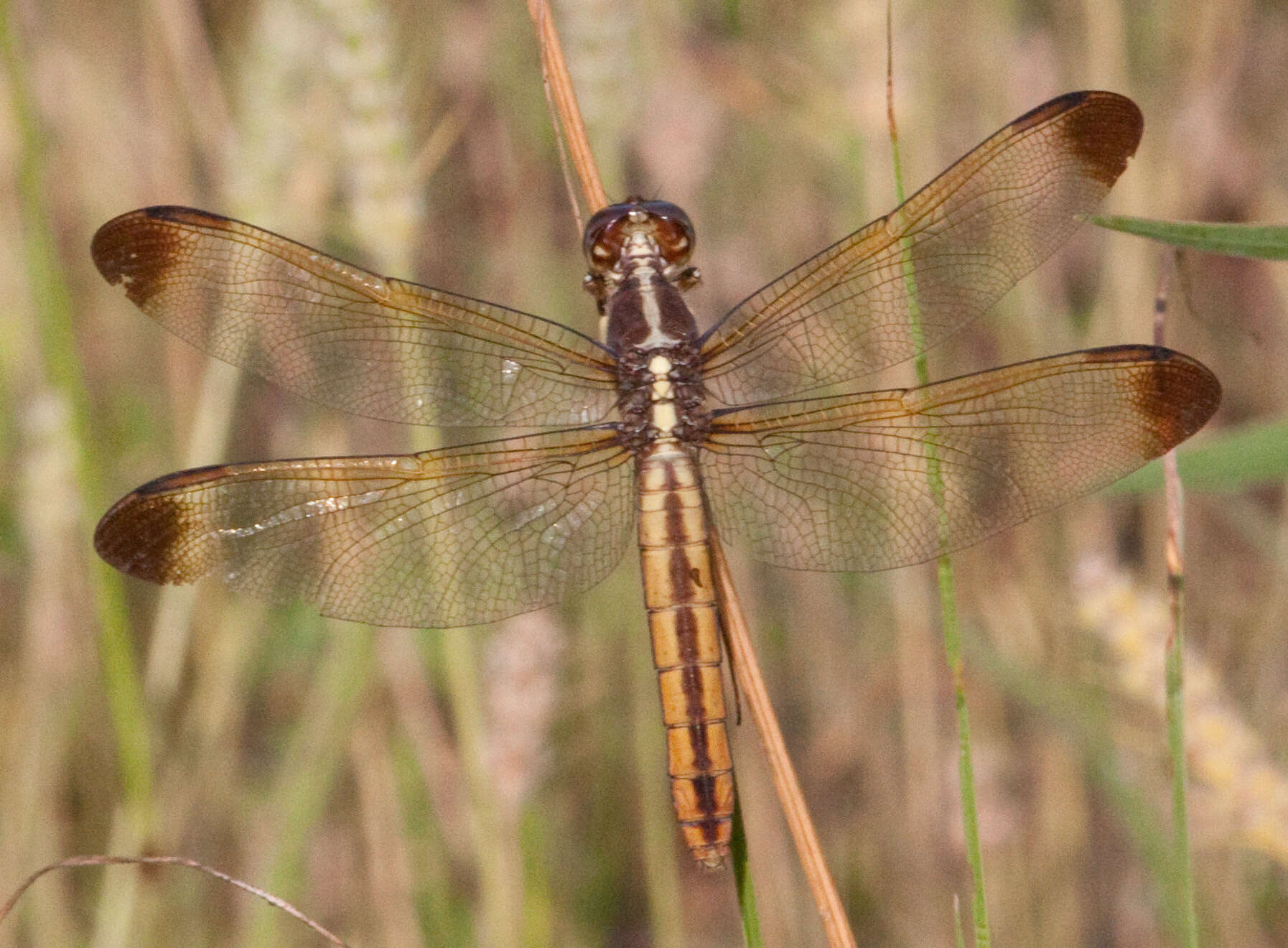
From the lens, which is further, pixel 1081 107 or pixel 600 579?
pixel 600 579

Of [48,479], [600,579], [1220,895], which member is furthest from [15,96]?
[1220,895]

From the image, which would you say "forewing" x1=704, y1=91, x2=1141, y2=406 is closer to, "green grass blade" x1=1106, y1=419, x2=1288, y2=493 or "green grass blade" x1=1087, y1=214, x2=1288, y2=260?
"green grass blade" x1=1106, y1=419, x2=1288, y2=493

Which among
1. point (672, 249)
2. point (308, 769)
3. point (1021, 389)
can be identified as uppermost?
point (672, 249)

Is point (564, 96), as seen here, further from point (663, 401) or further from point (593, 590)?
point (593, 590)

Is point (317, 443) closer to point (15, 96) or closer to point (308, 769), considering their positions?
point (308, 769)

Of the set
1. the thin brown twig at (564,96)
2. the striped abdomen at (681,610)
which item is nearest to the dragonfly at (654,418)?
the striped abdomen at (681,610)

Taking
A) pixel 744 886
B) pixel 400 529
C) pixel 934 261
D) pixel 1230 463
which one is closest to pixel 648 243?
pixel 934 261

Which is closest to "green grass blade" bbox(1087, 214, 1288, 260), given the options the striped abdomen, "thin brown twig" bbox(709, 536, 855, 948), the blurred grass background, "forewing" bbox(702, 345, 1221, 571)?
"forewing" bbox(702, 345, 1221, 571)

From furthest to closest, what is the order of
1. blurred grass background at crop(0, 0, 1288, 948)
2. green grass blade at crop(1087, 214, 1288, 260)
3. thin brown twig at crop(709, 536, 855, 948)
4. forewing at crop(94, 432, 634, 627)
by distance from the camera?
blurred grass background at crop(0, 0, 1288, 948), forewing at crop(94, 432, 634, 627), thin brown twig at crop(709, 536, 855, 948), green grass blade at crop(1087, 214, 1288, 260)
